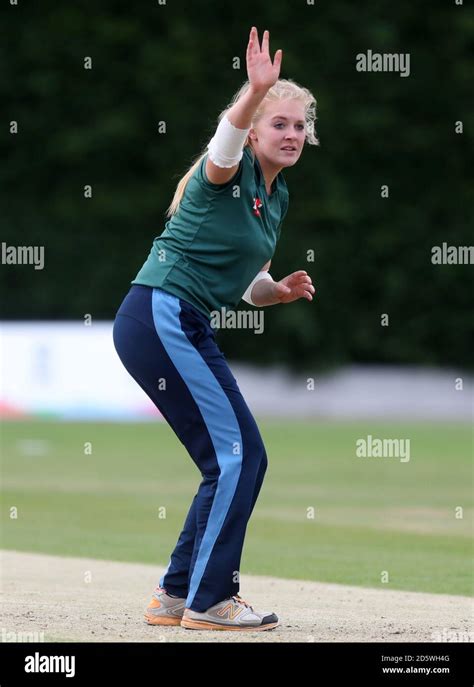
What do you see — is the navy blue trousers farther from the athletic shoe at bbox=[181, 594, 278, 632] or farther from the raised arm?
the raised arm

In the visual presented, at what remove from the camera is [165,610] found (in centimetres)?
598

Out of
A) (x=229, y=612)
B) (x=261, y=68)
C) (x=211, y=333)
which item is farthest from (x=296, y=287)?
(x=229, y=612)

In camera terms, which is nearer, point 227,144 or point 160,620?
point 227,144

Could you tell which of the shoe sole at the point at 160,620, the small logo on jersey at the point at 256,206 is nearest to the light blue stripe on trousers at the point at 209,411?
the shoe sole at the point at 160,620

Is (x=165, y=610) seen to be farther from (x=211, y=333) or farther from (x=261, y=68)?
(x=261, y=68)

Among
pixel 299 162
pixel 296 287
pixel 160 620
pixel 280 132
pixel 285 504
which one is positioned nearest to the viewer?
pixel 280 132

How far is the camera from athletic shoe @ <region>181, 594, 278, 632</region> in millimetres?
5738

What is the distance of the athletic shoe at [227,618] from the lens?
5738mm

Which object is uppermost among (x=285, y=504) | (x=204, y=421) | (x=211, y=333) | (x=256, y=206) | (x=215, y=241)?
(x=256, y=206)

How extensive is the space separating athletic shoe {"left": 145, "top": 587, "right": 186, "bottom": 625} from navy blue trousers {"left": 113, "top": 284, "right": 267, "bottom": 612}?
6.6 inches

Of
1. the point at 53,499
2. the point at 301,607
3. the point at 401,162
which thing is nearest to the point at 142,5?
the point at 401,162

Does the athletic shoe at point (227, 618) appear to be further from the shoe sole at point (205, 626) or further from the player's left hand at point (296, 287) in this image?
the player's left hand at point (296, 287)

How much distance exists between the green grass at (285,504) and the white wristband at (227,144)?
3.27 m

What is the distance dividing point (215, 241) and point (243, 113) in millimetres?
604
